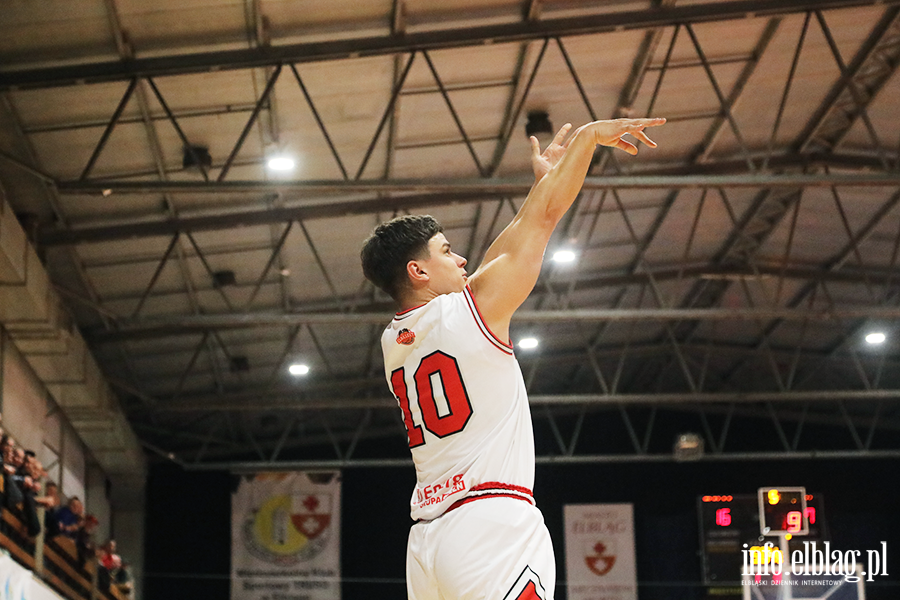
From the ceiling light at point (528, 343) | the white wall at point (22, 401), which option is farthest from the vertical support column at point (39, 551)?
the ceiling light at point (528, 343)

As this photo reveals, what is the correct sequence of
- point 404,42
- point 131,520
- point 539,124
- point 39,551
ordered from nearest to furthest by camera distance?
point 404,42
point 39,551
point 539,124
point 131,520

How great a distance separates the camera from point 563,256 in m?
18.2

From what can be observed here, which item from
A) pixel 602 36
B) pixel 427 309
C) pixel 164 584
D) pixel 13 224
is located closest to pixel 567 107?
pixel 602 36

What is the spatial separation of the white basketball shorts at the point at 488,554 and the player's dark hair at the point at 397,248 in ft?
2.53

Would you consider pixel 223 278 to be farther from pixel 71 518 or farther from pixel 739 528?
pixel 739 528

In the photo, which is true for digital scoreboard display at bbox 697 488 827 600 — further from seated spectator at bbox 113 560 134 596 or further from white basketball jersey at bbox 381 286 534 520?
white basketball jersey at bbox 381 286 534 520

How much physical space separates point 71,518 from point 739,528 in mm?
13538

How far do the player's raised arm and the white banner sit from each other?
64.8ft

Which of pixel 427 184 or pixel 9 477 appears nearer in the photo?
pixel 427 184

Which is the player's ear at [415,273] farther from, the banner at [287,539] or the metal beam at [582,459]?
the banner at [287,539]

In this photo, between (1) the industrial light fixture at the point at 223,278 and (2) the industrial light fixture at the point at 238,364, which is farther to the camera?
(2) the industrial light fixture at the point at 238,364

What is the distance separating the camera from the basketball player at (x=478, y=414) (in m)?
3.25

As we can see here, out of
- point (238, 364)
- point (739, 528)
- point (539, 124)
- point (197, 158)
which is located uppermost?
point (539, 124)

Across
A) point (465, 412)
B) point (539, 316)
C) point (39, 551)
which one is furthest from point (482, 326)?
point (539, 316)
